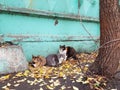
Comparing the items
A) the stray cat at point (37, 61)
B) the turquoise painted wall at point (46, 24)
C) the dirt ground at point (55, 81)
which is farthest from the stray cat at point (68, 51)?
the dirt ground at point (55, 81)

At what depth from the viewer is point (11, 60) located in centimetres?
503

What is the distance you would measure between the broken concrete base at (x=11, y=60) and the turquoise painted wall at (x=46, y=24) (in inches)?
19.9

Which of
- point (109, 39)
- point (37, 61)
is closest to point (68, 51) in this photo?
point (37, 61)

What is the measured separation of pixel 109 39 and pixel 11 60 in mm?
1865

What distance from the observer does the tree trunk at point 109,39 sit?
4523mm

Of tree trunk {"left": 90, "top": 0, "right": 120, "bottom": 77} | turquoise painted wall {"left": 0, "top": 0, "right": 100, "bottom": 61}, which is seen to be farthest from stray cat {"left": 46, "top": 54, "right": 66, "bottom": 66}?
tree trunk {"left": 90, "top": 0, "right": 120, "bottom": 77}

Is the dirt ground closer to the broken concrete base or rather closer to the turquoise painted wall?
the broken concrete base

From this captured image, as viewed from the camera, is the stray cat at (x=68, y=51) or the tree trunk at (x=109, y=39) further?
the stray cat at (x=68, y=51)

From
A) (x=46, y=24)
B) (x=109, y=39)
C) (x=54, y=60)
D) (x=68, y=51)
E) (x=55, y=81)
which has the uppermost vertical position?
(x=46, y=24)

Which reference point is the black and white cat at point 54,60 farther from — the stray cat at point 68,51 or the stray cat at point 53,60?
the stray cat at point 68,51

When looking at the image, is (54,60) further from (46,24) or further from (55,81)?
(55,81)

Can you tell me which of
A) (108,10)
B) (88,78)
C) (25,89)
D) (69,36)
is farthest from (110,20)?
(69,36)

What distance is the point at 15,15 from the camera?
18.8ft

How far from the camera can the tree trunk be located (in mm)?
4523
